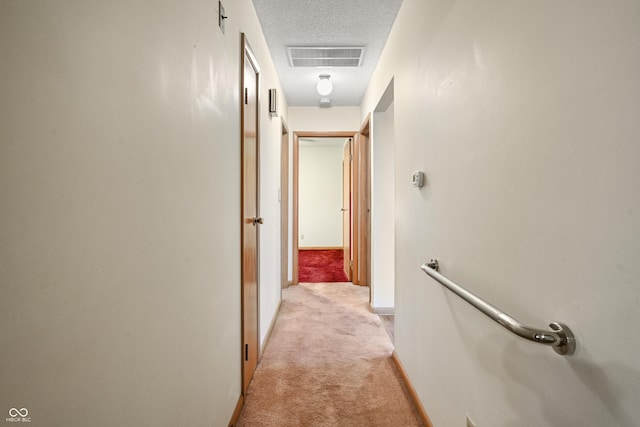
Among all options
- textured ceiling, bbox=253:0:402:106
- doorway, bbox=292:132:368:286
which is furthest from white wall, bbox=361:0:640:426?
doorway, bbox=292:132:368:286

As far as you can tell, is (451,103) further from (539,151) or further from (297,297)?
(297,297)

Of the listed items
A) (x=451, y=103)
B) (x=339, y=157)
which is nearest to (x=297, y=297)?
(x=451, y=103)

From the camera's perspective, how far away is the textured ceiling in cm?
191

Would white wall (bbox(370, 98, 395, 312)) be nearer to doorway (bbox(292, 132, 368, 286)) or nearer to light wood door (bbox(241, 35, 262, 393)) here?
doorway (bbox(292, 132, 368, 286))

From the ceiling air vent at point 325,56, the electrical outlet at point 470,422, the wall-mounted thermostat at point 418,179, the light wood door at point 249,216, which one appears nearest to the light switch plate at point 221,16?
the light wood door at point 249,216

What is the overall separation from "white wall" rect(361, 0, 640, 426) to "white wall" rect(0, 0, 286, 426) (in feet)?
3.02

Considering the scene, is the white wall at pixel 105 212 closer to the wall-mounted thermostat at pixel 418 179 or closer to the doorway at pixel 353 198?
the wall-mounted thermostat at pixel 418 179

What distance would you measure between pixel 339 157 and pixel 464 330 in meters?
5.95

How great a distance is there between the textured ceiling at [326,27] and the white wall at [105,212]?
1.08 metres

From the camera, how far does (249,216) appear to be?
1.79m

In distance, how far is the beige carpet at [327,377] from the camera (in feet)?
5.01

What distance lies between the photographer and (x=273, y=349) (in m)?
2.24

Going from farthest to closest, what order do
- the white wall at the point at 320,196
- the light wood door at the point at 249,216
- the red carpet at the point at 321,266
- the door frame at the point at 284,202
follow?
1. the white wall at the point at 320,196
2. the red carpet at the point at 321,266
3. the door frame at the point at 284,202
4. the light wood door at the point at 249,216

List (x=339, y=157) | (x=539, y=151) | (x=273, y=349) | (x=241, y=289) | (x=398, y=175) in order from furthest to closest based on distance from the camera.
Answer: (x=339, y=157) → (x=273, y=349) → (x=398, y=175) → (x=241, y=289) → (x=539, y=151)
